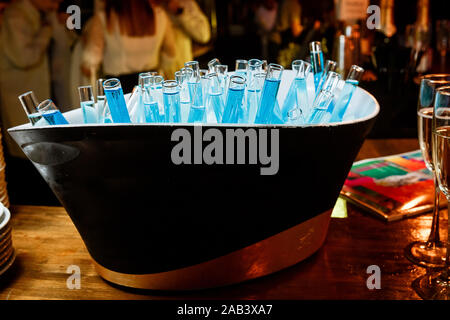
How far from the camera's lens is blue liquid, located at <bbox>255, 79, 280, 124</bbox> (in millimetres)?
682

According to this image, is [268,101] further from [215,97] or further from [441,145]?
[441,145]

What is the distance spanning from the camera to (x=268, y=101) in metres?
0.69

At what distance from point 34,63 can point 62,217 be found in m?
2.44

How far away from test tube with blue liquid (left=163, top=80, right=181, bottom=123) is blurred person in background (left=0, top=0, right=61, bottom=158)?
2601 mm

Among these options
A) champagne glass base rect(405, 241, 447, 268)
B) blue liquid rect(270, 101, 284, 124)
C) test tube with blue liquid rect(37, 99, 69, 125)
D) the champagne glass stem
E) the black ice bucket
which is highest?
test tube with blue liquid rect(37, 99, 69, 125)

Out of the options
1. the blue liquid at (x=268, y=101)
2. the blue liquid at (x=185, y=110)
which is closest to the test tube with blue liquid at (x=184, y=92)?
the blue liquid at (x=185, y=110)

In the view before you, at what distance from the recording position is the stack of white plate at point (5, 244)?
74cm

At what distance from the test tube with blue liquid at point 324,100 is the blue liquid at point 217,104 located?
14cm

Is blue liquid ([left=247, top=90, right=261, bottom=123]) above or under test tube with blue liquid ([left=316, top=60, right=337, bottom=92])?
under

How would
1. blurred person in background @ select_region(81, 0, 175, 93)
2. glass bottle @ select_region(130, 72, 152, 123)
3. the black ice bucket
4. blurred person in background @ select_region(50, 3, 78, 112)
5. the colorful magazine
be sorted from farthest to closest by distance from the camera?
1. blurred person in background @ select_region(50, 3, 78, 112)
2. blurred person in background @ select_region(81, 0, 175, 93)
3. the colorful magazine
4. glass bottle @ select_region(130, 72, 152, 123)
5. the black ice bucket

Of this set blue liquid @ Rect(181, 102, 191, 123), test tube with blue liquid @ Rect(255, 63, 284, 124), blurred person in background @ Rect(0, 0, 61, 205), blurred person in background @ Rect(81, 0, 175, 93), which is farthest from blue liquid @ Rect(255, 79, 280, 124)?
blurred person in background @ Rect(0, 0, 61, 205)

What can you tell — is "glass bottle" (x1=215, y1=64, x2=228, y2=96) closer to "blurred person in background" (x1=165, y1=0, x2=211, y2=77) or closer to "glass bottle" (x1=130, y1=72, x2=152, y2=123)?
"glass bottle" (x1=130, y1=72, x2=152, y2=123)

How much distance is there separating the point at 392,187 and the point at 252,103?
19.6 inches

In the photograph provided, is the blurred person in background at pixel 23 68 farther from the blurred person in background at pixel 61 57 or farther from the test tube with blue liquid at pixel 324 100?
the test tube with blue liquid at pixel 324 100
